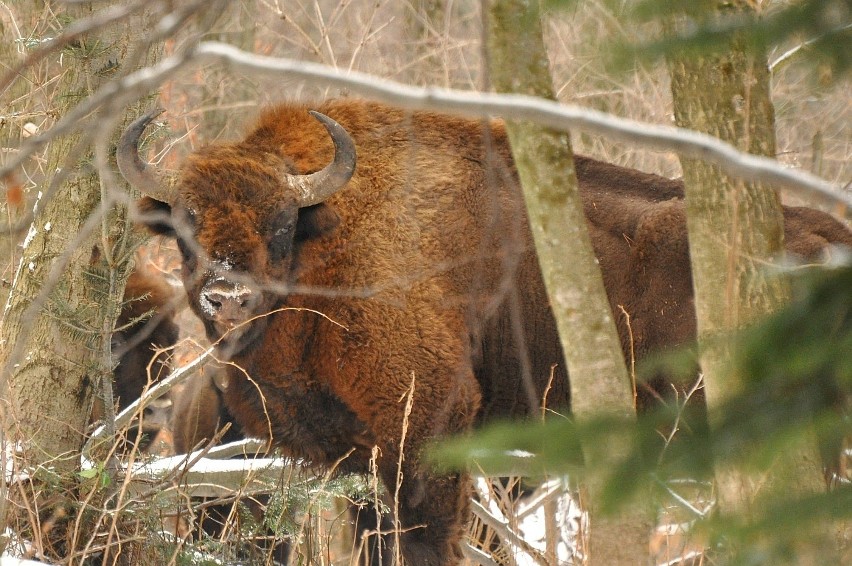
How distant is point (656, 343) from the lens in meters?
6.20

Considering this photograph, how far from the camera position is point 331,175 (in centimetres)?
612

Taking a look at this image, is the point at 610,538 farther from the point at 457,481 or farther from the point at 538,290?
the point at 538,290

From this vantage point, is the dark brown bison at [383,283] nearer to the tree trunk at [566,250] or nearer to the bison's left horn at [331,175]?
the bison's left horn at [331,175]

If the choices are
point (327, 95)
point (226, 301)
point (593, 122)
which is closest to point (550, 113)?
point (593, 122)

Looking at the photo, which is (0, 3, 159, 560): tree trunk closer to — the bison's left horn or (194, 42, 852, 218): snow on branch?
the bison's left horn

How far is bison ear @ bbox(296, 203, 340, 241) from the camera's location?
6219 millimetres

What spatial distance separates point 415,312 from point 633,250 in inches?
59.7

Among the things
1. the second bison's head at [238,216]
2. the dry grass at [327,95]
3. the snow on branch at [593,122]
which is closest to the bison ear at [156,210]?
the second bison's head at [238,216]

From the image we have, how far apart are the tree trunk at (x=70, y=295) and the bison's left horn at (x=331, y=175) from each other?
1.13 metres

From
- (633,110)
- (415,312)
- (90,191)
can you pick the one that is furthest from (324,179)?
(633,110)

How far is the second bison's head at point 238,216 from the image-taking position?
5.71m

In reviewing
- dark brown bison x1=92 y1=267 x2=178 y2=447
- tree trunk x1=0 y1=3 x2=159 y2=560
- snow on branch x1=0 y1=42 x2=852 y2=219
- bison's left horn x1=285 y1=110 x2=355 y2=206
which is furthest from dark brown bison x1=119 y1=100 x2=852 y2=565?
snow on branch x1=0 y1=42 x2=852 y2=219

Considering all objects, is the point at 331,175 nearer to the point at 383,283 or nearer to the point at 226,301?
the point at 383,283

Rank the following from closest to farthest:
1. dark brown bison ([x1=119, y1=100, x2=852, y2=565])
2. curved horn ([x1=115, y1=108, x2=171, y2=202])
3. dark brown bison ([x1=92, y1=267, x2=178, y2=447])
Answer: curved horn ([x1=115, y1=108, x2=171, y2=202])
dark brown bison ([x1=119, y1=100, x2=852, y2=565])
dark brown bison ([x1=92, y1=267, x2=178, y2=447])
